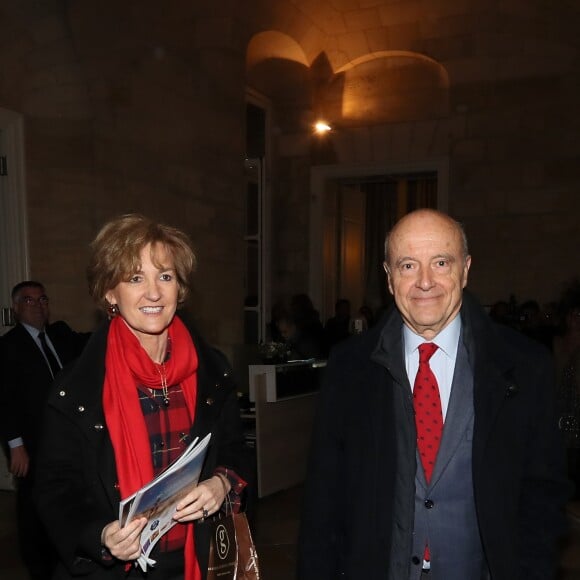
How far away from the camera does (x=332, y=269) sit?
10305 mm

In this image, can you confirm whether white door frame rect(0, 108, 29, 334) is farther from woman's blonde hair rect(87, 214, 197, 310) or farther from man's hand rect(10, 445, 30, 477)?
woman's blonde hair rect(87, 214, 197, 310)

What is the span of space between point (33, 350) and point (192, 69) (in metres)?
3.85

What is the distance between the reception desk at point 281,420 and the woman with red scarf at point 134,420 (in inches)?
130

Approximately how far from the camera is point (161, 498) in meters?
→ 1.50

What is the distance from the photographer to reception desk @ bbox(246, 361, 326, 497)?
5.23 metres

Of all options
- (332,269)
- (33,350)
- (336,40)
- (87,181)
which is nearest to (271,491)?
(33,350)

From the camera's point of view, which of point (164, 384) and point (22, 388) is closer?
point (164, 384)

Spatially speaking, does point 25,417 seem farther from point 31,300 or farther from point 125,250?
point 125,250

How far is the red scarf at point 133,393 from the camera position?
5.46 ft

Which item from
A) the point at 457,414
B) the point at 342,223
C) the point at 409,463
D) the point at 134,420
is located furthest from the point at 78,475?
the point at 342,223

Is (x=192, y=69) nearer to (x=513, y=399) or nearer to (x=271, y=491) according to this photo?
(x=271, y=491)

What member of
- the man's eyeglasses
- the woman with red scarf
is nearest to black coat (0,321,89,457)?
the man's eyeglasses

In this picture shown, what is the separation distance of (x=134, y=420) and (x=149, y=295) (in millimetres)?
336

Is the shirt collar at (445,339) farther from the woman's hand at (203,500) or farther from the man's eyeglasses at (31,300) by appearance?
the man's eyeglasses at (31,300)
